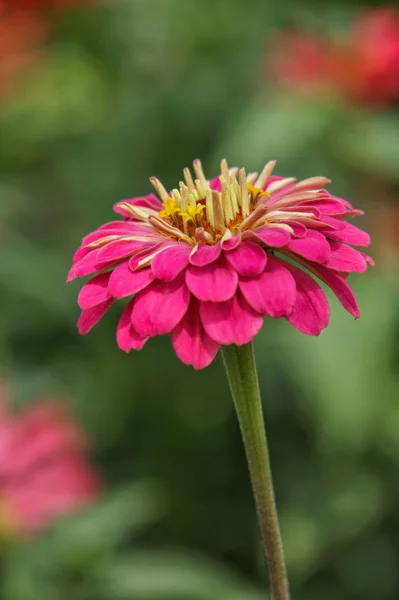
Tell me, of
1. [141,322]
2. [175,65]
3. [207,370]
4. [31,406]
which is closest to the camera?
[141,322]

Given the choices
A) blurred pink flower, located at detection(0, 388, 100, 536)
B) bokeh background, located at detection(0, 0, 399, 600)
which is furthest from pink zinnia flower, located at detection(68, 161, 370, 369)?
blurred pink flower, located at detection(0, 388, 100, 536)

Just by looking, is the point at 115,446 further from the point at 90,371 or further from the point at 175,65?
the point at 175,65

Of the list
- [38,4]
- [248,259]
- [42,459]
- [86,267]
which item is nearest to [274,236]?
[248,259]

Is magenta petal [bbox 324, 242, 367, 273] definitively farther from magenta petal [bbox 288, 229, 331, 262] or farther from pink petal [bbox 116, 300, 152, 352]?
pink petal [bbox 116, 300, 152, 352]

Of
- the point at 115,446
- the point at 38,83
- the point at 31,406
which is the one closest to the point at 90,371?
the point at 115,446

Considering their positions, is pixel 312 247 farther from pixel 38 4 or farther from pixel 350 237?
pixel 38 4

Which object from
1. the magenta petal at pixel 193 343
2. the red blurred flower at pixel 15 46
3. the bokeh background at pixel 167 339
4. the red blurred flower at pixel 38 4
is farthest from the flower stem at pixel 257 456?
the red blurred flower at pixel 38 4

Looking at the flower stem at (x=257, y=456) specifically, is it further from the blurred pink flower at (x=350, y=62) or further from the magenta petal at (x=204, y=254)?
the blurred pink flower at (x=350, y=62)
